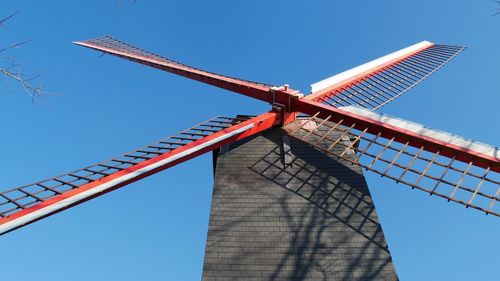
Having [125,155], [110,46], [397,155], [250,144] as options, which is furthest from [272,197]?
[110,46]

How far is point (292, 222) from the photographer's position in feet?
22.9

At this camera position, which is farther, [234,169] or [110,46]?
[110,46]

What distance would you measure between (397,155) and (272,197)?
2.42 metres

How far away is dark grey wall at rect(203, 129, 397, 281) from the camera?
20.6 feet

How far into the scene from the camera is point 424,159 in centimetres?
659

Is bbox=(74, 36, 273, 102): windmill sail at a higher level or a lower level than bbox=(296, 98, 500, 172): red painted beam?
higher

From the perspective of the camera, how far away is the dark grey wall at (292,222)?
6273 millimetres

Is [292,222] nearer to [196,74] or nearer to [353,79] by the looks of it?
[353,79]

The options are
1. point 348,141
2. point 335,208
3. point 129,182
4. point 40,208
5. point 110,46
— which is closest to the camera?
point 40,208

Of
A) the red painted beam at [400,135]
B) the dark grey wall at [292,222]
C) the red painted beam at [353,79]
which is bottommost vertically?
the dark grey wall at [292,222]

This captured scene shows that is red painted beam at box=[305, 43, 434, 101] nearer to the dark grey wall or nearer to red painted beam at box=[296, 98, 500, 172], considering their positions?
red painted beam at box=[296, 98, 500, 172]

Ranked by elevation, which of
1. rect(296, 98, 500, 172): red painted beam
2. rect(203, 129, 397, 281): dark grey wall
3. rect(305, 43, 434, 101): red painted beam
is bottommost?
rect(203, 129, 397, 281): dark grey wall

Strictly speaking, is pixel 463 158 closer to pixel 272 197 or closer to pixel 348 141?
pixel 348 141

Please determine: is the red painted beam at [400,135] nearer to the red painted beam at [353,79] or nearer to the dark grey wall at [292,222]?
the red painted beam at [353,79]
